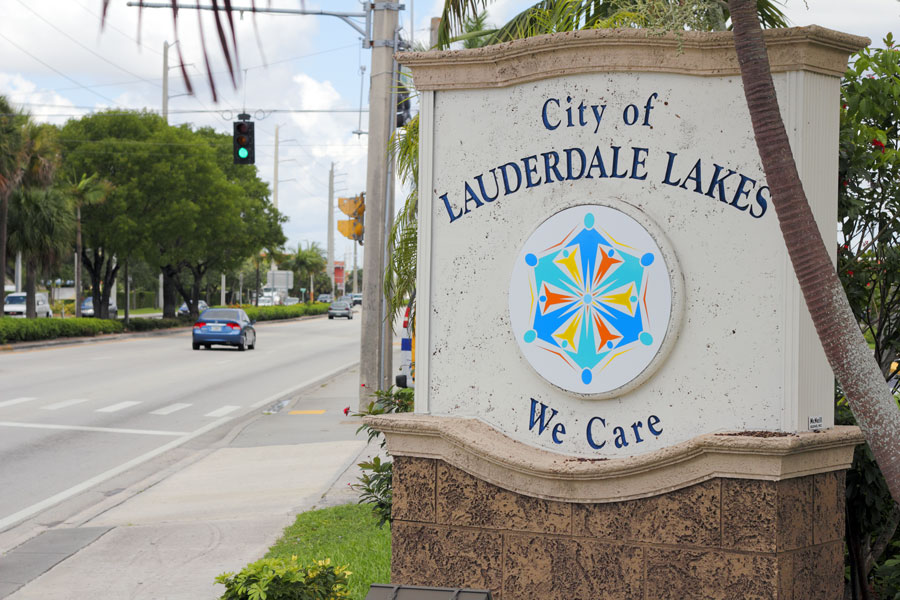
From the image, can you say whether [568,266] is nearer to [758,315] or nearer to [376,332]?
[758,315]

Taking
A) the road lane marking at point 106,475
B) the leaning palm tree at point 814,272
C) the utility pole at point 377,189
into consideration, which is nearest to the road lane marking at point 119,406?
the road lane marking at point 106,475

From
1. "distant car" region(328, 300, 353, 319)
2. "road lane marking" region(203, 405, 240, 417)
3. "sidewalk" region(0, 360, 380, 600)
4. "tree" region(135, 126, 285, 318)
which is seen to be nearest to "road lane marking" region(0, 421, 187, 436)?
"sidewalk" region(0, 360, 380, 600)

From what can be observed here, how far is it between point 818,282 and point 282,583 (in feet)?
8.80

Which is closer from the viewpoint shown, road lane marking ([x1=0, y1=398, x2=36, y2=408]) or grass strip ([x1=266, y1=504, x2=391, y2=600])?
grass strip ([x1=266, y1=504, x2=391, y2=600])

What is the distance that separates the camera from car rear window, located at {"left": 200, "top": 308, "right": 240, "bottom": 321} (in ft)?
116

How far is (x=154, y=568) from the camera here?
7195 mm

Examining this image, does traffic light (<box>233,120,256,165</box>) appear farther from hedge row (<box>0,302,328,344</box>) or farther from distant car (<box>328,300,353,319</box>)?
distant car (<box>328,300,353,319</box>)

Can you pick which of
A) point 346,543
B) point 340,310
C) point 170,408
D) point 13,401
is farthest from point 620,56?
point 340,310

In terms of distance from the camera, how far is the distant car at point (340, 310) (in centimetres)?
7794

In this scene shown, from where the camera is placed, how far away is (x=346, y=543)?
7.48 metres

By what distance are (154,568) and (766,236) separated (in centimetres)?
499

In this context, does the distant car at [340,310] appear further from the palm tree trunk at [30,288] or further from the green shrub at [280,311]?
the palm tree trunk at [30,288]

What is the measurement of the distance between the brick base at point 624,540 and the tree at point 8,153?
32.8 metres

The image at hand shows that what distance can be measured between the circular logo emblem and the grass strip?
2.12 m
